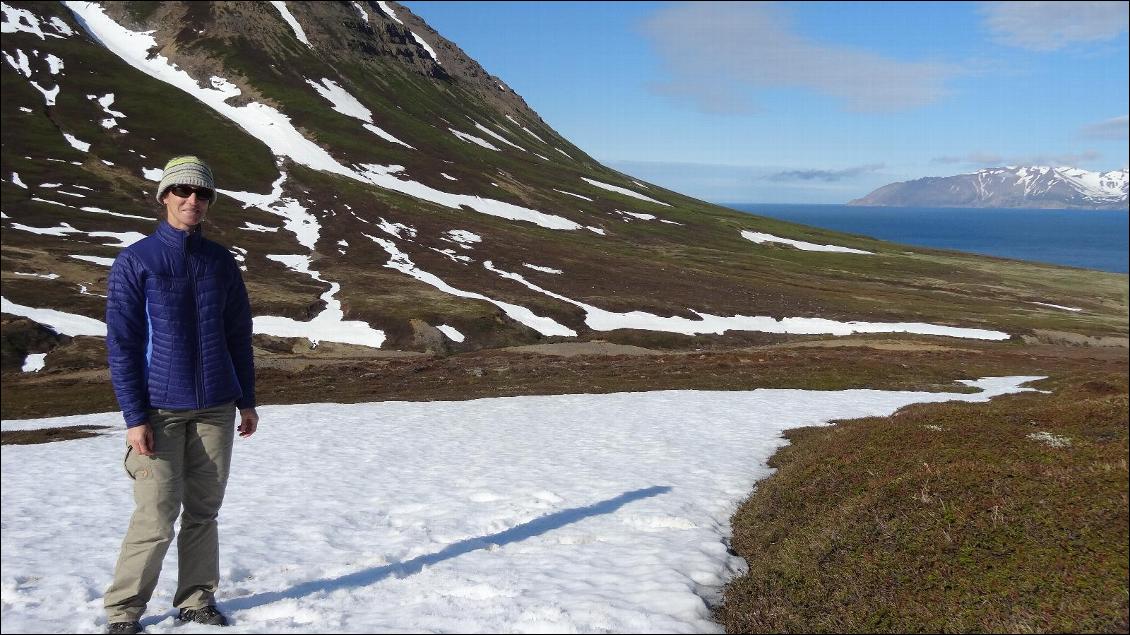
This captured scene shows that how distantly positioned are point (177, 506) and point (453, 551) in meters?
5.31

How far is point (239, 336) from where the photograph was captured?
9398 mm

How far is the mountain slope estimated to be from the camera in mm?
79219

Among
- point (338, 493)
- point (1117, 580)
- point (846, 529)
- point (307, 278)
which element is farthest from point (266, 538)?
point (307, 278)

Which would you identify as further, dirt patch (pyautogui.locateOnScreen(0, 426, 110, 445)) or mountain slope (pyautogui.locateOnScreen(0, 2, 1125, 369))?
mountain slope (pyautogui.locateOnScreen(0, 2, 1125, 369))

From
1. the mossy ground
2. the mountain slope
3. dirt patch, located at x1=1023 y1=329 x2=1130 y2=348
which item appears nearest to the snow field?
the mossy ground

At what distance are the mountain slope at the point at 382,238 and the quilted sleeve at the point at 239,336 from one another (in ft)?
193

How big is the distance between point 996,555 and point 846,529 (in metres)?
2.49

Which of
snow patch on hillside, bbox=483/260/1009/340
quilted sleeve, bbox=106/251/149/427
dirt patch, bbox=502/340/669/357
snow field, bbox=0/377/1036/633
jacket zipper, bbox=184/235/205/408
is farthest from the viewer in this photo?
snow patch on hillside, bbox=483/260/1009/340

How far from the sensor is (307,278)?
86.5 metres

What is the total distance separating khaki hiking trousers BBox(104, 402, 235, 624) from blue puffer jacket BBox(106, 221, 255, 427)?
0.29 m

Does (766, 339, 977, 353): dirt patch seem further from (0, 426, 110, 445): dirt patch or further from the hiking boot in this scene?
the hiking boot

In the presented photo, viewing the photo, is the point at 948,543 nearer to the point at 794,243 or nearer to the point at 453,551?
the point at 453,551

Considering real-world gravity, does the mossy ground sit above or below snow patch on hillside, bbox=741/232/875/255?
below

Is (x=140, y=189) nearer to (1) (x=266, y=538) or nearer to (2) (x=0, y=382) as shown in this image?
(2) (x=0, y=382)
